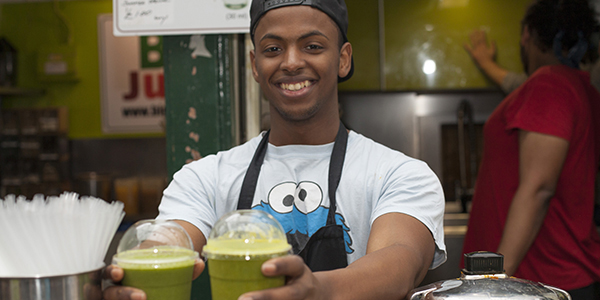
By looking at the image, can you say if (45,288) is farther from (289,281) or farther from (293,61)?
(293,61)

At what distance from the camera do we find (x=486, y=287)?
2.46ft

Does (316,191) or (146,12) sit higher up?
(146,12)

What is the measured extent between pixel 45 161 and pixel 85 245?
4.43 m

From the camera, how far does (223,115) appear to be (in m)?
1.75

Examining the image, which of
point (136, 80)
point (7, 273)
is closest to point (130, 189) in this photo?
point (136, 80)

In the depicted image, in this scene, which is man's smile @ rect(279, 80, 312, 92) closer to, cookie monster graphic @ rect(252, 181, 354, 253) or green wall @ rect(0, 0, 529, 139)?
cookie monster graphic @ rect(252, 181, 354, 253)

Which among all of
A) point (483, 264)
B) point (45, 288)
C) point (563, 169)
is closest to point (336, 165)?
point (483, 264)

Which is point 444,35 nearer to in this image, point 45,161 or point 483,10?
point 483,10

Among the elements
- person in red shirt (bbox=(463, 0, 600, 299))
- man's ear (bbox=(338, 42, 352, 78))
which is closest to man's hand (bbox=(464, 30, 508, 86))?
person in red shirt (bbox=(463, 0, 600, 299))

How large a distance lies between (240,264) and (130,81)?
4541 mm

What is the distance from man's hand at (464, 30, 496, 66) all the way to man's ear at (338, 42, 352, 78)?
2134 mm

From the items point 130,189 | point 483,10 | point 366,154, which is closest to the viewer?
point 366,154

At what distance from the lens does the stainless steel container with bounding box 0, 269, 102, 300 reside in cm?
68

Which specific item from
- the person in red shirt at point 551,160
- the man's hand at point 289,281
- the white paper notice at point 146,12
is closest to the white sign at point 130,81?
the white paper notice at point 146,12
